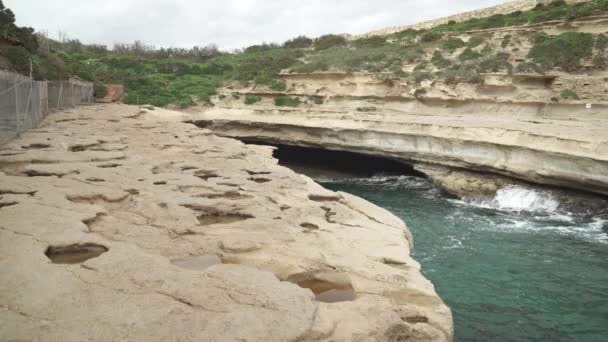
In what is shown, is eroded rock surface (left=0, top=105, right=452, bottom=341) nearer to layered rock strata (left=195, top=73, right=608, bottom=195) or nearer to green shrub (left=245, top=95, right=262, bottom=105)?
layered rock strata (left=195, top=73, right=608, bottom=195)

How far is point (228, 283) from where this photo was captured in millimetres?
3633

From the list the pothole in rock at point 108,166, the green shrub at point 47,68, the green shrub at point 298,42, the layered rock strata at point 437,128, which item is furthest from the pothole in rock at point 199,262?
the green shrub at point 298,42

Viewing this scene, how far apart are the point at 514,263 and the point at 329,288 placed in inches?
271

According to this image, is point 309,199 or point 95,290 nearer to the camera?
point 95,290

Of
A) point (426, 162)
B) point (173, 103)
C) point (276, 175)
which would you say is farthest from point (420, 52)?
point (276, 175)

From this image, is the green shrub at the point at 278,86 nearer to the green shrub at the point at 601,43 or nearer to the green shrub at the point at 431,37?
the green shrub at the point at 431,37

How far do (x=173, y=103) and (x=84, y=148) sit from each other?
665 inches

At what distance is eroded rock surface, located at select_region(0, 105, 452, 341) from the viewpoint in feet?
10.0

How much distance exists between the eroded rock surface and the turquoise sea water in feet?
8.65

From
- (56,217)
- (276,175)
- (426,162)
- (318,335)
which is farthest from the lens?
(426,162)

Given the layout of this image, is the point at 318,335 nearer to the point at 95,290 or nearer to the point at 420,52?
the point at 95,290

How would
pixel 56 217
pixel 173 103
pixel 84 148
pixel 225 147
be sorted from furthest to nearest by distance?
pixel 173 103
pixel 225 147
pixel 84 148
pixel 56 217

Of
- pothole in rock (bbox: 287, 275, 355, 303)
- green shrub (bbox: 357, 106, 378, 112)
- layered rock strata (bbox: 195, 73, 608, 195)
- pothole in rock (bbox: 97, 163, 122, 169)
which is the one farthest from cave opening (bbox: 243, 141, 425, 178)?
pothole in rock (bbox: 287, 275, 355, 303)

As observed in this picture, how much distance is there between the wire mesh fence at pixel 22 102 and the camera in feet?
31.5
